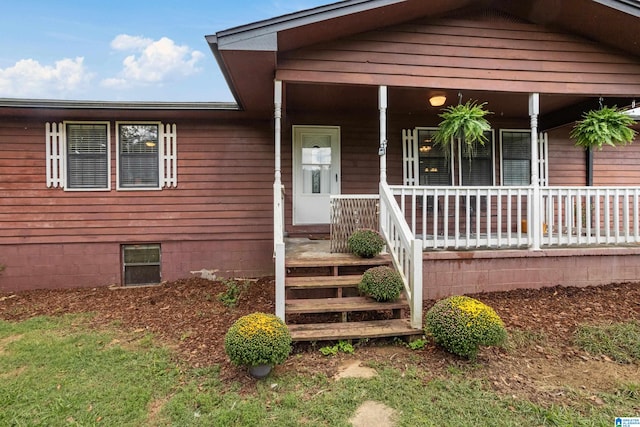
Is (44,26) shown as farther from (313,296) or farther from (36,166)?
(313,296)

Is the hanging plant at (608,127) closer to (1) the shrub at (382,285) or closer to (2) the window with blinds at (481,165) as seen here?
(2) the window with blinds at (481,165)

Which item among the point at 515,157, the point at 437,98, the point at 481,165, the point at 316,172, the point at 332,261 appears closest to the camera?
the point at 332,261

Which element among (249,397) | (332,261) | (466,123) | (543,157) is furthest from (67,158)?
(543,157)

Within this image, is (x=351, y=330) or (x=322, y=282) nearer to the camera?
(x=351, y=330)

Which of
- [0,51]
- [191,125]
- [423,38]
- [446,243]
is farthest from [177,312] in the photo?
[0,51]

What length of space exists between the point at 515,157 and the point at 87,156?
796 cm

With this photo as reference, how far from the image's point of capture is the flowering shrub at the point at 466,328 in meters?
2.73

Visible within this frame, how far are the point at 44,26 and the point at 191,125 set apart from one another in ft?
58.0

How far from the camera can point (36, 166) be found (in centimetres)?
557

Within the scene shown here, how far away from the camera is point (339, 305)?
340 centimetres

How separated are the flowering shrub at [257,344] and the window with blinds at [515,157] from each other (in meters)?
5.88

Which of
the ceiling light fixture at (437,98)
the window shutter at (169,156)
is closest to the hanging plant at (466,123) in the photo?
the ceiling light fixture at (437,98)

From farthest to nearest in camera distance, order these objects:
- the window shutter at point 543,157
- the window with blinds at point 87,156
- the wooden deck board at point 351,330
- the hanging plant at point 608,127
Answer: the window shutter at point 543,157 < the window with blinds at point 87,156 < the hanging plant at point 608,127 < the wooden deck board at point 351,330

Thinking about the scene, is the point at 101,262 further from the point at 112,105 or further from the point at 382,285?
the point at 382,285
